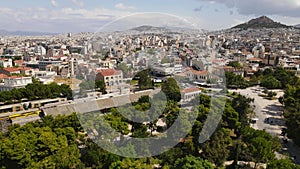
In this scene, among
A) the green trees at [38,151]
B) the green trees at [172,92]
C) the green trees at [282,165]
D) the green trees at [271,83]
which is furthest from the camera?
the green trees at [271,83]

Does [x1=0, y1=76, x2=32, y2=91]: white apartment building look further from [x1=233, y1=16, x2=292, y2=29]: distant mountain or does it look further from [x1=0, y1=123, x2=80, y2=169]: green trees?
[x1=233, y1=16, x2=292, y2=29]: distant mountain

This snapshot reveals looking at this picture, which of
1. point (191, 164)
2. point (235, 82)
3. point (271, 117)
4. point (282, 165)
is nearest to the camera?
point (282, 165)

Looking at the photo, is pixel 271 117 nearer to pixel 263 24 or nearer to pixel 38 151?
pixel 38 151

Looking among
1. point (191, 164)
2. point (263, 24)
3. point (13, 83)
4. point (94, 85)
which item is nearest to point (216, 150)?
point (191, 164)

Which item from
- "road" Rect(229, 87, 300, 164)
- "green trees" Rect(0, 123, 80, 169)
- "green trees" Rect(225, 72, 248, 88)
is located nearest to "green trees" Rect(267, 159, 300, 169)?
"road" Rect(229, 87, 300, 164)

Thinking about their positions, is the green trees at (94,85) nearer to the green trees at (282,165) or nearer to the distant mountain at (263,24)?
the green trees at (282,165)

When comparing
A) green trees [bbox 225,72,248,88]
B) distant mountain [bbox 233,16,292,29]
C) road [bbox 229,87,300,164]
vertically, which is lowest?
road [bbox 229,87,300,164]

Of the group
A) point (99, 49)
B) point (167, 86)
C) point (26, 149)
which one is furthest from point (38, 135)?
point (99, 49)

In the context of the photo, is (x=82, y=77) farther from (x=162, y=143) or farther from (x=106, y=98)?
(x=162, y=143)

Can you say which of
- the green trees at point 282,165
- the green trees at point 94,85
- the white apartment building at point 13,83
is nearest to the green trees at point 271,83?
the green trees at point 94,85

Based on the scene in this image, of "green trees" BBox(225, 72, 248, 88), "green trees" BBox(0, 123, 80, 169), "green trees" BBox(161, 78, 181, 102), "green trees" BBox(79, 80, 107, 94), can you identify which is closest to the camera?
"green trees" BBox(0, 123, 80, 169)
